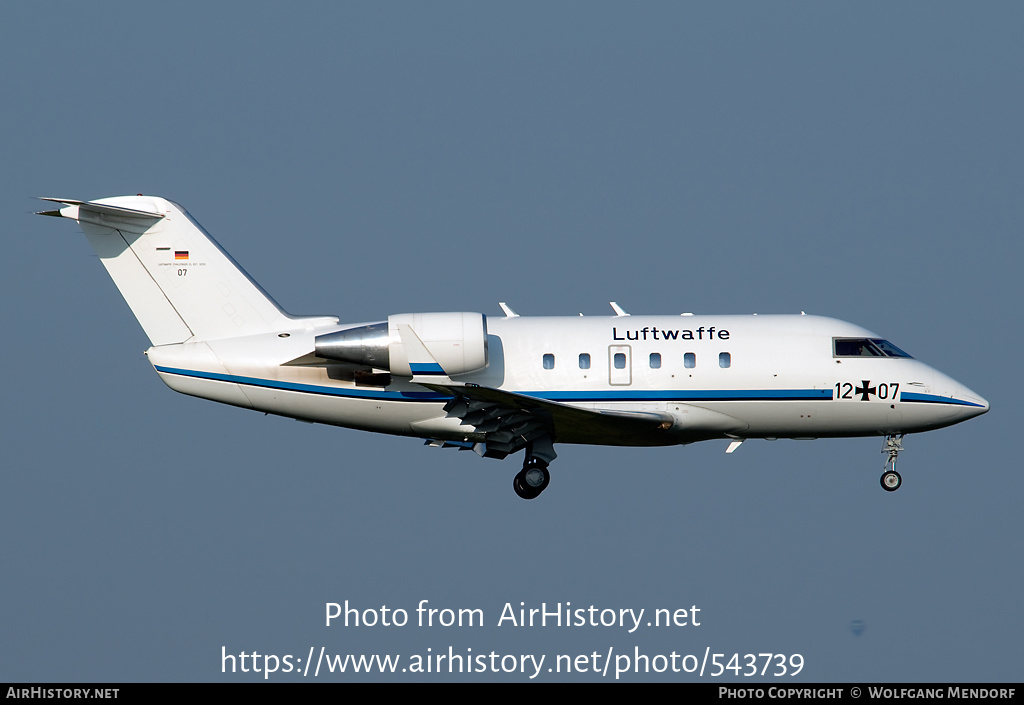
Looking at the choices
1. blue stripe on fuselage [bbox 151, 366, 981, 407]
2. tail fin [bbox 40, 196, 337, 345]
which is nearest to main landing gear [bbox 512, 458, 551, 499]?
blue stripe on fuselage [bbox 151, 366, 981, 407]

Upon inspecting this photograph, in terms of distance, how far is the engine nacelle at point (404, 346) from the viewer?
2497cm

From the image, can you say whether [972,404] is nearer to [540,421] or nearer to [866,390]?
[866,390]

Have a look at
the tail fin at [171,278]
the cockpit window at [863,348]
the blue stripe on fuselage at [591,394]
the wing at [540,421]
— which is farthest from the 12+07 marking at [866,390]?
the tail fin at [171,278]

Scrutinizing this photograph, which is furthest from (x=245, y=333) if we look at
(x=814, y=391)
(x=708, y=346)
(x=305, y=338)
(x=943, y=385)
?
(x=943, y=385)

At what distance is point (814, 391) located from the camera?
2592 centimetres

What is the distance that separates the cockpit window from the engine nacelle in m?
7.25

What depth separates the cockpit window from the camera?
26359mm

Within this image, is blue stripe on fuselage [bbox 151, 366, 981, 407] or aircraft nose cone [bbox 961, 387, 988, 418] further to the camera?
aircraft nose cone [bbox 961, 387, 988, 418]

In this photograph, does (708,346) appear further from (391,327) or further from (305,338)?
(305,338)

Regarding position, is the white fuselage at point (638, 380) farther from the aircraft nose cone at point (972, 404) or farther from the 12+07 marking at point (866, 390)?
the aircraft nose cone at point (972, 404)

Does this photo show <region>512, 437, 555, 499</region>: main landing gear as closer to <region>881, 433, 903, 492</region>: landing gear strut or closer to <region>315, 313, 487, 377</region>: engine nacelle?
<region>315, 313, 487, 377</region>: engine nacelle

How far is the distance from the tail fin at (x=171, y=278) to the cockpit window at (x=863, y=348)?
10320 millimetres
